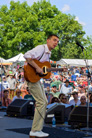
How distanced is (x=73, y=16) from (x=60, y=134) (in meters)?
64.5

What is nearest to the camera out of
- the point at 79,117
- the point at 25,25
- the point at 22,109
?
the point at 79,117

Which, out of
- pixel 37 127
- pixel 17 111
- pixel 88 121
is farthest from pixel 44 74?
pixel 17 111

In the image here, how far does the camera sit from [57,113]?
8273mm

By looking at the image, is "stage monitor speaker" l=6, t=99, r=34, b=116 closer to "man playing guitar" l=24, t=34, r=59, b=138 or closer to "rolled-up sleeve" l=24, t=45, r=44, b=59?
"man playing guitar" l=24, t=34, r=59, b=138

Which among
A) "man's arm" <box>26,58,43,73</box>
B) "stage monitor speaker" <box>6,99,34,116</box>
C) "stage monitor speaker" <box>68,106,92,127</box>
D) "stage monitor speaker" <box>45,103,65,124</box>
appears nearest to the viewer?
"man's arm" <box>26,58,43,73</box>

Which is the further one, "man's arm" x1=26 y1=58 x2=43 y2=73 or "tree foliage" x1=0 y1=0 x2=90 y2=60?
"tree foliage" x1=0 y1=0 x2=90 y2=60

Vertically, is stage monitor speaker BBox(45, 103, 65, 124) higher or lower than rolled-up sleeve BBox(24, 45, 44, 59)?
lower

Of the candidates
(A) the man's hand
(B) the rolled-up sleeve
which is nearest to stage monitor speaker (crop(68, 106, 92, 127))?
(A) the man's hand

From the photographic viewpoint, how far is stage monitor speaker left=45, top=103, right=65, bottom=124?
8148 millimetres

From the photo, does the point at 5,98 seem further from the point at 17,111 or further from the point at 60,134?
the point at 60,134

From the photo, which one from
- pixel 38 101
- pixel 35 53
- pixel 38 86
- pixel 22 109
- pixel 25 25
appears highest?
pixel 25 25

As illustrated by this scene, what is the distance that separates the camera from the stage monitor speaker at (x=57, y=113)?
8.15 meters

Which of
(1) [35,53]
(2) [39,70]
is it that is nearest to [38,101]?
(2) [39,70]

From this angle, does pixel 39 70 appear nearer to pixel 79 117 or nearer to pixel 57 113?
pixel 79 117
